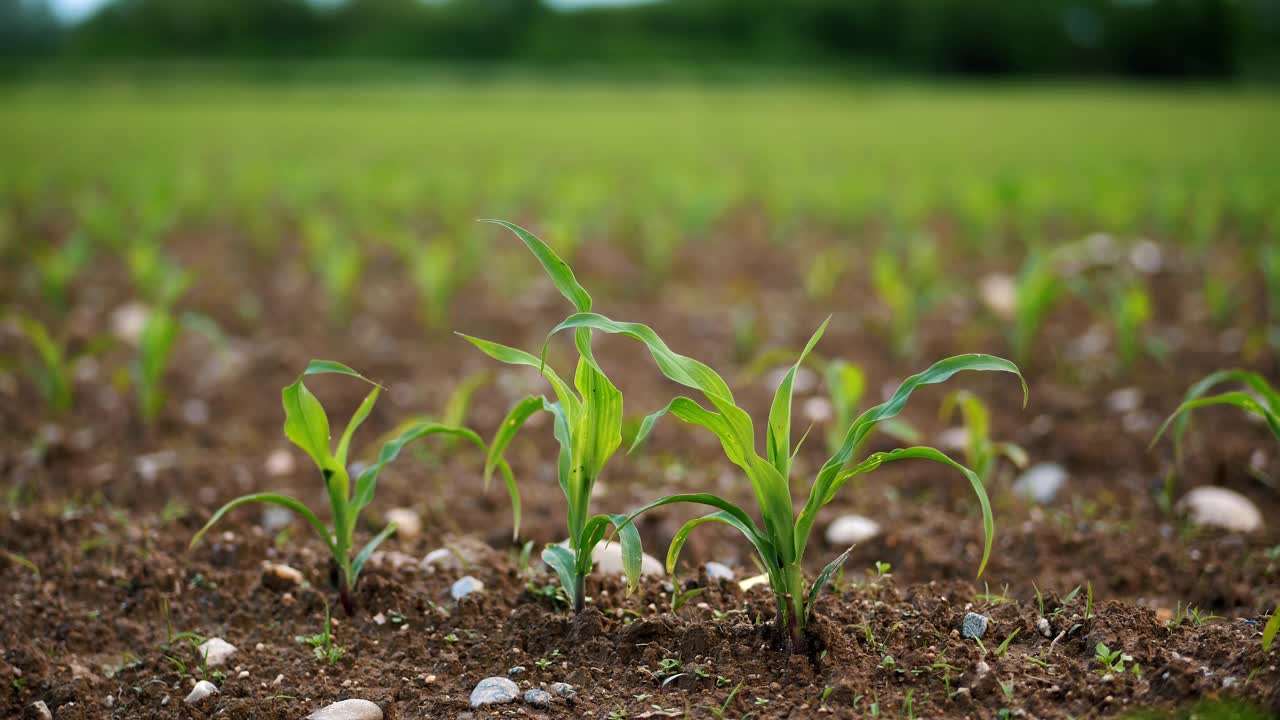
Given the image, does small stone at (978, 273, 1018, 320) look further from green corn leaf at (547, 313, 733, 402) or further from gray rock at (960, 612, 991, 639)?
green corn leaf at (547, 313, 733, 402)

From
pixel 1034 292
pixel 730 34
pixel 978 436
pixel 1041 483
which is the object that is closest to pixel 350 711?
pixel 978 436

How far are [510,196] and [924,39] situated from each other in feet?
128

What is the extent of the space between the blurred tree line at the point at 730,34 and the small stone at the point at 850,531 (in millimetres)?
39357

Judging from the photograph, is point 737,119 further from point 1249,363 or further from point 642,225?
point 1249,363

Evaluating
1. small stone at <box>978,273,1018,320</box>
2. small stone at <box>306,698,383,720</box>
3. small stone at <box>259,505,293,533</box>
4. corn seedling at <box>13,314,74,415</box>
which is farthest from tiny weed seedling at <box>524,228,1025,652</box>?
small stone at <box>978,273,1018,320</box>

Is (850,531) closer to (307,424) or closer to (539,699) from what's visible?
(539,699)

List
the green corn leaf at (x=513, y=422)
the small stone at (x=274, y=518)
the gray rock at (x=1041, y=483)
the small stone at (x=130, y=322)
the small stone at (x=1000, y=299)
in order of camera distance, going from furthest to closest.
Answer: the small stone at (x=130, y=322), the small stone at (x=1000, y=299), the gray rock at (x=1041, y=483), the small stone at (x=274, y=518), the green corn leaf at (x=513, y=422)

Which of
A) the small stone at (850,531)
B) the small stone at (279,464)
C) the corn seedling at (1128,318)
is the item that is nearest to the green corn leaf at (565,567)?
the small stone at (850,531)

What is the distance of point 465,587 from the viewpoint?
5.78 feet

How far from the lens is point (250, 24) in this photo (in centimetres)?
5091

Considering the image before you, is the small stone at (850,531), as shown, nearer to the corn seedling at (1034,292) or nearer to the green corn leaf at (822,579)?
the green corn leaf at (822,579)

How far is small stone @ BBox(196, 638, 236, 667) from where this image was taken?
1.59 m

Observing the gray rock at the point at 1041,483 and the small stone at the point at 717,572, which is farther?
the gray rock at the point at 1041,483

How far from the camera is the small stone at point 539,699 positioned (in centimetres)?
141
